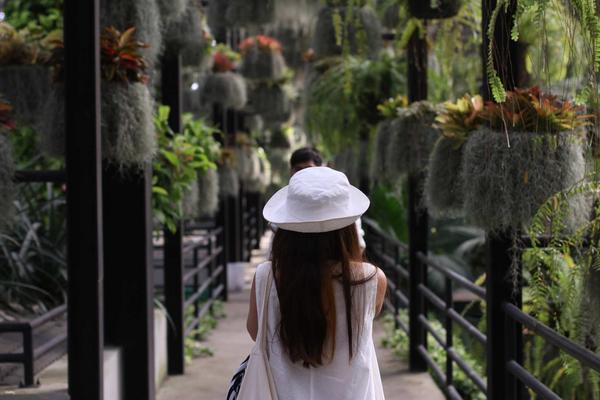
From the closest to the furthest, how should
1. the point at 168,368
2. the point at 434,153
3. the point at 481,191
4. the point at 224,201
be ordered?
the point at 481,191
the point at 434,153
the point at 168,368
the point at 224,201

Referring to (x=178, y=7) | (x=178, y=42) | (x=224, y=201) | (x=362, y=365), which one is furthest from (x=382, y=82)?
(x=362, y=365)

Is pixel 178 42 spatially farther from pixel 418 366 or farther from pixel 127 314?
pixel 418 366

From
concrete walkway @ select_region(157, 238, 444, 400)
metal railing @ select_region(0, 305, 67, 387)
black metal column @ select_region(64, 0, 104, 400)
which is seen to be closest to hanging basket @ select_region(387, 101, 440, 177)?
concrete walkway @ select_region(157, 238, 444, 400)

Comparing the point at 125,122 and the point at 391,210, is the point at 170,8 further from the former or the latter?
the point at 391,210

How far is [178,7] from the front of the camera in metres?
4.84

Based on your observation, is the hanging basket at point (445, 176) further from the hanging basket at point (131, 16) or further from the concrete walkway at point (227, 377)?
the concrete walkway at point (227, 377)

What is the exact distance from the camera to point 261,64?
10.2m

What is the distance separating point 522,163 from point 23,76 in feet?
7.86

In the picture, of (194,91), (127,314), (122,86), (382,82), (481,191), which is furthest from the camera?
(194,91)

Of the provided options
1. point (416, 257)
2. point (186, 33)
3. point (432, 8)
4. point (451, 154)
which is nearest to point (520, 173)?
point (451, 154)

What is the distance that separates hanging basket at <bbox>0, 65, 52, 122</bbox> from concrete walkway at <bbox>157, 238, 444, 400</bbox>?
84.8 inches

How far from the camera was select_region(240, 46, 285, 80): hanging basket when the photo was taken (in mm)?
10156

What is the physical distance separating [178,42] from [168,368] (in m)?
2.21

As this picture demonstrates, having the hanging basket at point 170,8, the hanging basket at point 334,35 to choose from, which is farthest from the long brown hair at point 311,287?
the hanging basket at point 334,35
